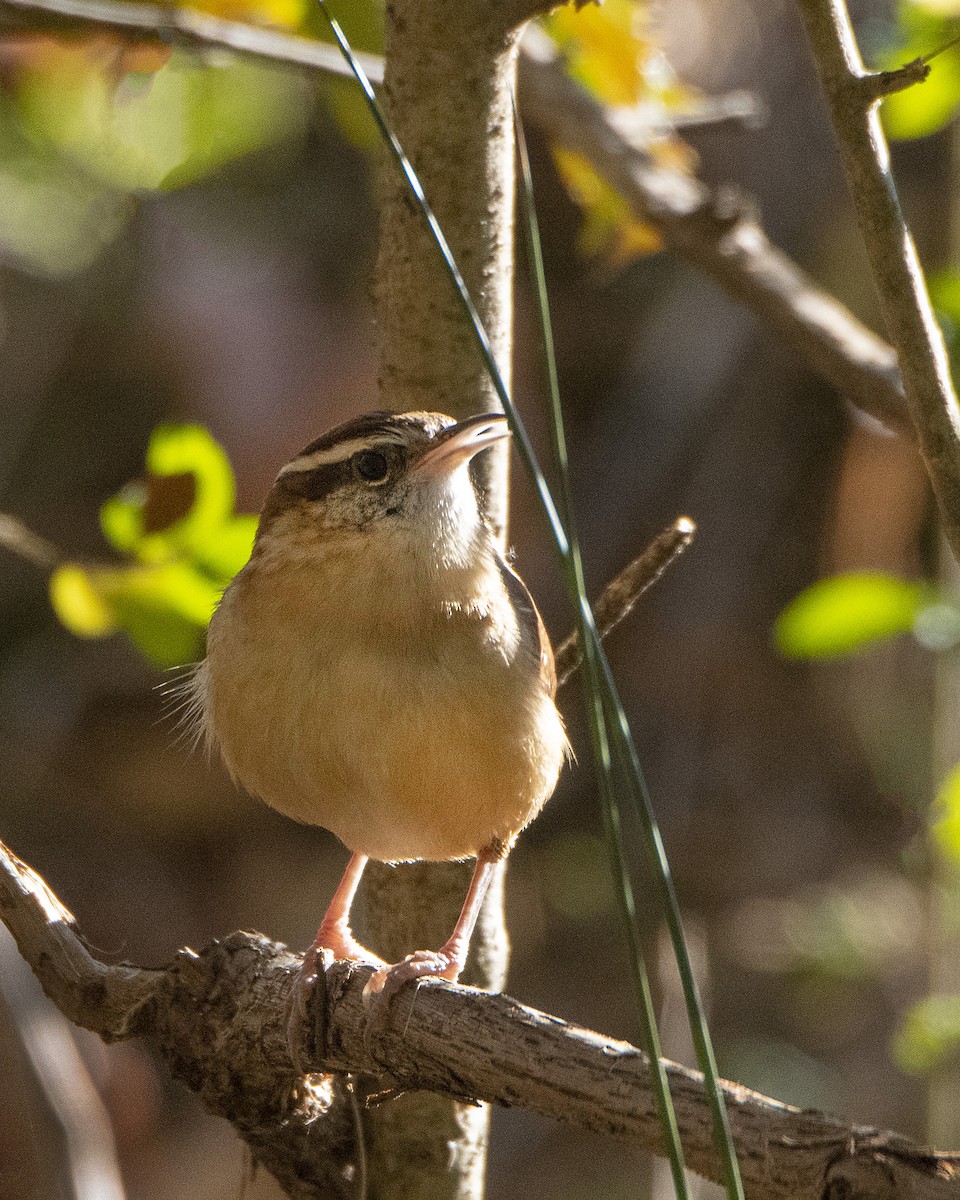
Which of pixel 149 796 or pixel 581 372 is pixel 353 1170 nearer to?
pixel 149 796

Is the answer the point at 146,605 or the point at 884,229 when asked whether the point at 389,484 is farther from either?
the point at 884,229

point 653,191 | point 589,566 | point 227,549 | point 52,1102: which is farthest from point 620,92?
point 589,566

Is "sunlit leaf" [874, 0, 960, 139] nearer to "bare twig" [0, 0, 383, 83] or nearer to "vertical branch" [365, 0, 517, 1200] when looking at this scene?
"vertical branch" [365, 0, 517, 1200]

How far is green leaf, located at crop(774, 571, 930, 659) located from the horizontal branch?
148 centimetres

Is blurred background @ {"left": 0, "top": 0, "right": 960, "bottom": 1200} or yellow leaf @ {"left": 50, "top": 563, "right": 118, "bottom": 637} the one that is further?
blurred background @ {"left": 0, "top": 0, "right": 960, "bottom": 1200}

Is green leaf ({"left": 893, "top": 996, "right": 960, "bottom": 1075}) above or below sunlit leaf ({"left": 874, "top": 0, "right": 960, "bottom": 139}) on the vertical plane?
below

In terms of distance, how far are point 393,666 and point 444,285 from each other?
2.83 ft

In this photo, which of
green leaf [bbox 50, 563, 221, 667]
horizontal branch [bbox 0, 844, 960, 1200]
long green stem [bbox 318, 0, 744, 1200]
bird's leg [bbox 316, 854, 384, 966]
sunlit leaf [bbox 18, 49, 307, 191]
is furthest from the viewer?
sunlit leaf [bbox 18, 49, 307, 191]

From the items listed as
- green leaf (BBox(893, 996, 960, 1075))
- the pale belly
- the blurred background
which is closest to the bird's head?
the pale belly

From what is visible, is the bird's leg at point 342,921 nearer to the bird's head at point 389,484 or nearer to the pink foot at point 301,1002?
the pink foot at point 301,1002

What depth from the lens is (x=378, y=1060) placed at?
245 centimetres

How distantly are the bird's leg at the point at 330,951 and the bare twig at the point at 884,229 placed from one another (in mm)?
1532


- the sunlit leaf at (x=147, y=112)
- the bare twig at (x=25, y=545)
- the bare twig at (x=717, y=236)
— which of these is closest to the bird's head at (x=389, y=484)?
the bare twig at (x=25, y=545)

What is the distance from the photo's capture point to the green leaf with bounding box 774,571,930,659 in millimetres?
3422
